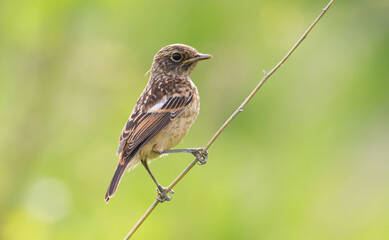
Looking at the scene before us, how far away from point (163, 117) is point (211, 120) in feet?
2.75

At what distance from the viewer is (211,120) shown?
559 centimetres

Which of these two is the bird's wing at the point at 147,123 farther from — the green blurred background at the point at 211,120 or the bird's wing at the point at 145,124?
the green blurred background at the point at 211,120

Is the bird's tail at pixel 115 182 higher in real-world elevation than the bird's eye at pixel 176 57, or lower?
lower

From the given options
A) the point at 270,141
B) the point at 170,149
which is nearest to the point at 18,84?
the point at 170,149

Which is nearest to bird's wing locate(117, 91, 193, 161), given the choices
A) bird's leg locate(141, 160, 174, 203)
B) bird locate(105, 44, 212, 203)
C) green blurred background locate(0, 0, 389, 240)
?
bird locate(105, 44, 212, 203)

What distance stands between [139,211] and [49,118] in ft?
4.11

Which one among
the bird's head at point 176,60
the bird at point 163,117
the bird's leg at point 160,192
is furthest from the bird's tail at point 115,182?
the bird's head at point 176,60

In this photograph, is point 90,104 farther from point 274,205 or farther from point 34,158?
point 274,205

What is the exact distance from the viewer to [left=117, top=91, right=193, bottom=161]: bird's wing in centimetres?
457

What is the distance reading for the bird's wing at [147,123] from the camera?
15.0 feet

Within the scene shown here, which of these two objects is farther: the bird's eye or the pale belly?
the bird's eye

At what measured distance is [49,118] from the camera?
5.61m

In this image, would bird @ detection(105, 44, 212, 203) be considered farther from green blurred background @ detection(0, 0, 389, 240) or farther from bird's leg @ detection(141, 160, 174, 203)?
green blurred background @ detection(0, 0, 389, 240)

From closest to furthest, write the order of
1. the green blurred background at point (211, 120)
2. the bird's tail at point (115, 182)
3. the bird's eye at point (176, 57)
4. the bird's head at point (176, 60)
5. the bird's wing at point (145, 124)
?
the bird's tail at point (115, 182), the bird's wing at point (145, 124), the green blurred background at point (211, 120), the bird's head at point (176, 60), the bird's eye at point (176, 57)
